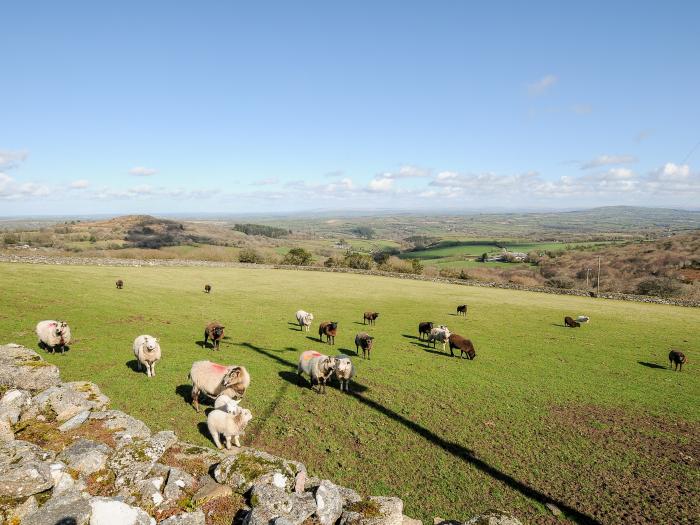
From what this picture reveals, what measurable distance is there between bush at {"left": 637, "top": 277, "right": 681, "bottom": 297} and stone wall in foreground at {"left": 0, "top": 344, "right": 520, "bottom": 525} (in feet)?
238

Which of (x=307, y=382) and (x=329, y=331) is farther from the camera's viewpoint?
(x=329, y=331)

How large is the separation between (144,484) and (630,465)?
12884mm

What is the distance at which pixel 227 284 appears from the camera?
147 ft

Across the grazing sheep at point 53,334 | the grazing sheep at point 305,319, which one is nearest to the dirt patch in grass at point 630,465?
the grazing sheep at point 305,319

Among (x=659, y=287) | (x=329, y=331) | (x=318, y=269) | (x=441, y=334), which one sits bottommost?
(x=659, y=287)

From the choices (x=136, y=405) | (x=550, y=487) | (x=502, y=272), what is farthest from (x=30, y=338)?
(x=502, y=272)

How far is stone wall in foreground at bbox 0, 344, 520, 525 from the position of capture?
598 centimetres

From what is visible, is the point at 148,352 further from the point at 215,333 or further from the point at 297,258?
the point at 297,258

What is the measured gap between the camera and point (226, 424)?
34.0 ft

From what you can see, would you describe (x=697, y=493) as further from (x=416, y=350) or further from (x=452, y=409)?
(x=416, y=350)

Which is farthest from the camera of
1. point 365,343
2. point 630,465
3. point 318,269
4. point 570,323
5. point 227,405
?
point 318,269

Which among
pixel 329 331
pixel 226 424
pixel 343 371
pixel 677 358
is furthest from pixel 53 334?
pixel 677 358

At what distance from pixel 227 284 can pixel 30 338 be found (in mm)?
26239

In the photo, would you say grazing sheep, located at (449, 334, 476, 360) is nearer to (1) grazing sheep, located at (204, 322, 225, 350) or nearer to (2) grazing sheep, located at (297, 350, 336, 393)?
(2) grazing sheep, located at (297, 350, 336, 393)
